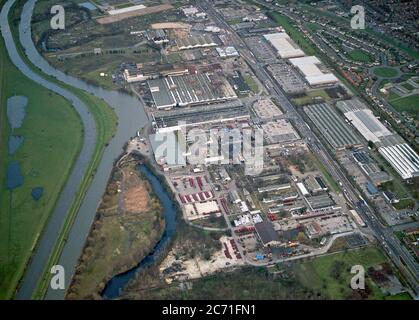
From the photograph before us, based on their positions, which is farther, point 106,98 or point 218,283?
point 106,98

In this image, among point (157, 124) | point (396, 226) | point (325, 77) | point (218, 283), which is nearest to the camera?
point (218, 283)

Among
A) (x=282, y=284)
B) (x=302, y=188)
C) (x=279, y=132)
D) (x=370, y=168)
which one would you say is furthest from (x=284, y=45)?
(x=282, y=284)

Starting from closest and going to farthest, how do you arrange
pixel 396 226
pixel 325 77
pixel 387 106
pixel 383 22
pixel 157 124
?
pixel 396 226 < pixel 157 124 < pixel 387 106 < pixel 325 77 < pixel 383 22

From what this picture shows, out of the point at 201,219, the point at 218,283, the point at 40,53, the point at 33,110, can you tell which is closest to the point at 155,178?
the point at 201,219

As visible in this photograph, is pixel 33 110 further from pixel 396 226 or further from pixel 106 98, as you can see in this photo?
pixel 396 226

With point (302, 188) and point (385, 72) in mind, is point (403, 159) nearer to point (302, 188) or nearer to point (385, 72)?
point (302, 188)

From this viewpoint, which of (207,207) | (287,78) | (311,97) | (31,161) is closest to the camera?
(207,207)
